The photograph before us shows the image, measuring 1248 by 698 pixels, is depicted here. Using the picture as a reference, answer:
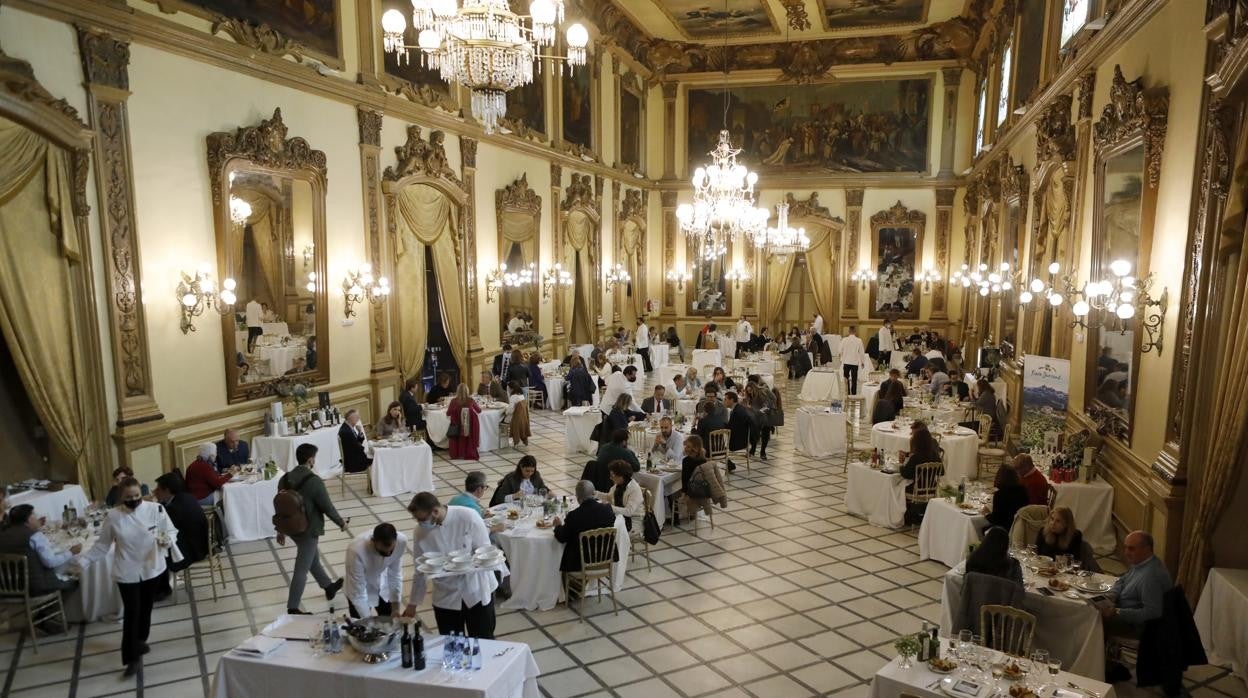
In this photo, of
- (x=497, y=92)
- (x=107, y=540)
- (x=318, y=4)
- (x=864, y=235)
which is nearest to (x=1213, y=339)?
(x=497, y=92)

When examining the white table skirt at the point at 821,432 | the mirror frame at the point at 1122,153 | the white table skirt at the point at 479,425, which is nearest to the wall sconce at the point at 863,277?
the white table skirt at the point at 821,432

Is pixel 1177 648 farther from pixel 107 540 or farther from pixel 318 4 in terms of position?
pixel 318 4

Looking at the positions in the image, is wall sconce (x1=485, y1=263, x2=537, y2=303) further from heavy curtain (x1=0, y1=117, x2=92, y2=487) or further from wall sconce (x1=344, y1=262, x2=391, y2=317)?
heavy curtain (x1=0, y1=117, x2=92, y2=487)

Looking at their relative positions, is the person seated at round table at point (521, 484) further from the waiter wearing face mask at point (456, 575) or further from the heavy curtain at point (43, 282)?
the heavy curtain at point (43, 282)

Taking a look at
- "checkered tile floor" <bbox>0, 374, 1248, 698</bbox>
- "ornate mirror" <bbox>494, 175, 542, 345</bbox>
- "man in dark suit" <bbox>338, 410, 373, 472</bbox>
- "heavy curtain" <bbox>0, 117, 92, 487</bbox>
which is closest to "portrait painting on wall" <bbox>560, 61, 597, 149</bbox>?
"ornate mirror" <bbox>494, 175, 542, 345</bbox>

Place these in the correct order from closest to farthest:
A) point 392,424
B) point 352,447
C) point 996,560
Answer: point 996,560, point 352,447, point 392,424

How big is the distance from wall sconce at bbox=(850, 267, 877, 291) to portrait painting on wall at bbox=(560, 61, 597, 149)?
9133mm

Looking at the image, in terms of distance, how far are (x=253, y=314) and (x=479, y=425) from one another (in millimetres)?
3592

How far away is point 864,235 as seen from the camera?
23281 mm

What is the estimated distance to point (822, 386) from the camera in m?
16.6

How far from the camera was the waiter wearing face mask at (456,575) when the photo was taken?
519 cm

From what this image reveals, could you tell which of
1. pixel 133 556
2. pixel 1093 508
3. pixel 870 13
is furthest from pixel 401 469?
pixel 870 13

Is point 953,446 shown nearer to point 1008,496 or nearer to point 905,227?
point 1008,496

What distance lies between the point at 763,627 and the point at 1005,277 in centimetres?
1036
